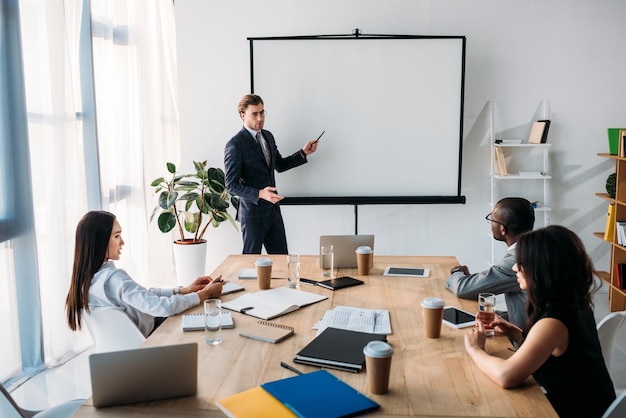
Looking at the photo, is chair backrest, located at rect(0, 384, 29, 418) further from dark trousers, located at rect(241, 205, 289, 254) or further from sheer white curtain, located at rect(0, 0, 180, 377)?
dark trousers, located at rect(241, 205, 289, 254)

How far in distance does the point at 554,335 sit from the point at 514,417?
1.11 ft

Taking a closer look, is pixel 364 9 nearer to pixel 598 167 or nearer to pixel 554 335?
pixel 598 167

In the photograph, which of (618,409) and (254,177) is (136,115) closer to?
(254,177)

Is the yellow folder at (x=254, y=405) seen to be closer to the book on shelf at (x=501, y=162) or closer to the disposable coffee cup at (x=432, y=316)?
the disposable coffee cup at (x=432, y=316)

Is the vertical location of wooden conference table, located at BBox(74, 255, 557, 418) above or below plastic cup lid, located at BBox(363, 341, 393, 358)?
below

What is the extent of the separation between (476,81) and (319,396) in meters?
3.92

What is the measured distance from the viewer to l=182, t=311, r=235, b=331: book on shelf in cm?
226

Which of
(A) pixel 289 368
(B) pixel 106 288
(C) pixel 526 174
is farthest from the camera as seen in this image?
(C) pixel 526 174

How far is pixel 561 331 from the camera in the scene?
1.83 metres

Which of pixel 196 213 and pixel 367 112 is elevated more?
pixel 367 112

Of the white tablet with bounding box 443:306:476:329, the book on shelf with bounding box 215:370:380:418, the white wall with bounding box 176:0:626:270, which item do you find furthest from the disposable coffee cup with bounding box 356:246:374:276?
the white wall with bounding box 176:0:626:270

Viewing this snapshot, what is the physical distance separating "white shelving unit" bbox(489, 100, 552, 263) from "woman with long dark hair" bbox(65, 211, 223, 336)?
315cm

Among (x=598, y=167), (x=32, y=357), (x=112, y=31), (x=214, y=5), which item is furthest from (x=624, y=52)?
(x=32, y=357)

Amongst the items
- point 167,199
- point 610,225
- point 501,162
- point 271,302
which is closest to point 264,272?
point 271,302
